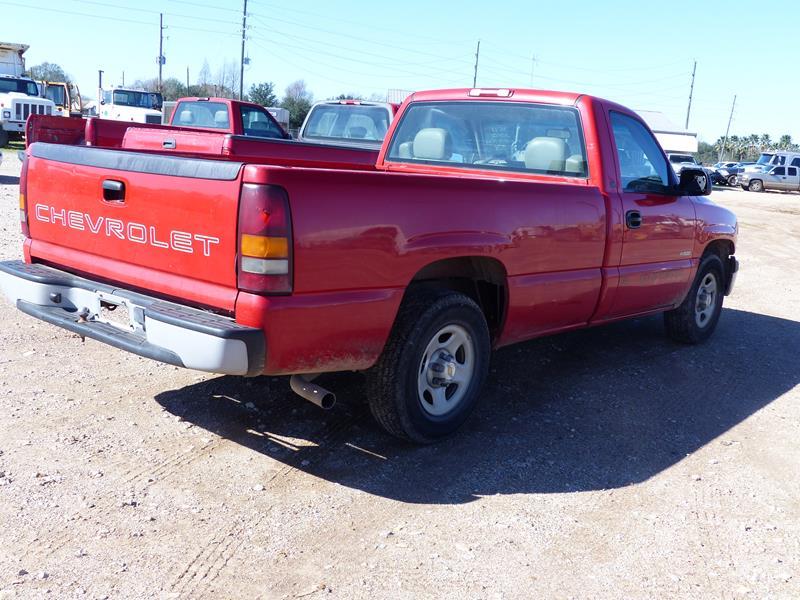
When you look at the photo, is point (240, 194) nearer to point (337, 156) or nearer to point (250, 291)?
point (250, 291)

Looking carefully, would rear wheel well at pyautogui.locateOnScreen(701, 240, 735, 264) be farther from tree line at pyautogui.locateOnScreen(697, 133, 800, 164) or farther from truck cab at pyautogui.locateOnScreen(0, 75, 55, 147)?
tree line at pyautogui.locateOnScreen(697, 133, 800, 164)

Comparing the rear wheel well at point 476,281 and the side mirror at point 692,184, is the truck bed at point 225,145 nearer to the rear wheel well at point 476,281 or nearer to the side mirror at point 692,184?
the rear wheel well at point 476,281

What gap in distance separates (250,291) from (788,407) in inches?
153

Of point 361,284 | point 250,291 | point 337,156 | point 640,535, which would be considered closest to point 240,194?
point 250,291

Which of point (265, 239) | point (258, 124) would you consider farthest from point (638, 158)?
point (258, 124)

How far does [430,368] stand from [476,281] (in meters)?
0.66

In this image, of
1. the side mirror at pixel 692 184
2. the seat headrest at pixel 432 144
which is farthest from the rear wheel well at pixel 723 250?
the seat headrest at pixel 432 144

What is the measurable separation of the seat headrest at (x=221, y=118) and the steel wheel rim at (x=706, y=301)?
9185mm

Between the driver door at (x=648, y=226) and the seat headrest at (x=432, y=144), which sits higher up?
the seat headrest at (x=432, y=144)

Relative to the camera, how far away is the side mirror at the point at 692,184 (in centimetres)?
568

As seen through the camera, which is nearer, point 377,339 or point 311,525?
point 311,525

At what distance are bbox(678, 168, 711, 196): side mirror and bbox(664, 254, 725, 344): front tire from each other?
897mm

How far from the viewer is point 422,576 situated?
2965mm

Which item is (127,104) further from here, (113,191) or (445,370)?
(445,370)
